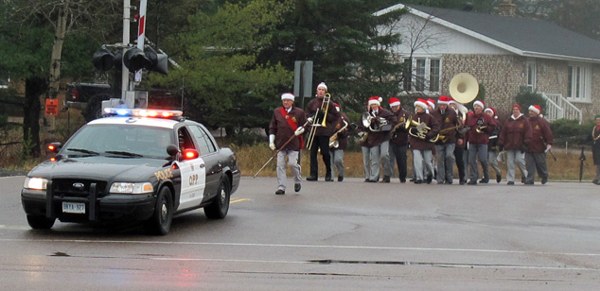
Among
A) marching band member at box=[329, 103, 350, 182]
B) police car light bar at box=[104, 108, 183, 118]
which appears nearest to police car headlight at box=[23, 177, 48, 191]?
police car light bar at box=[104, 108, 183, 118]

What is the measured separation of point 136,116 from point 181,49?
23031 millimetres

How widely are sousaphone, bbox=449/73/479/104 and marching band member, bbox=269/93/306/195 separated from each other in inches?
461

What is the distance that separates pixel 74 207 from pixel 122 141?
1.58 m

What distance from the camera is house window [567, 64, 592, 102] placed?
175ft

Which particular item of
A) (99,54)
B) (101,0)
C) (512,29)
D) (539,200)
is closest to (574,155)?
(512,29)

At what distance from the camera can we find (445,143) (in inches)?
969

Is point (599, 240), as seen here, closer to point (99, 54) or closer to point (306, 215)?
point (306, 215)

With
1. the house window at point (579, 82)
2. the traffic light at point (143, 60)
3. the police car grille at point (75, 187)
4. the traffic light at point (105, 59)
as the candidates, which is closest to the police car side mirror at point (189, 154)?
the police car grille at point (75, 187)

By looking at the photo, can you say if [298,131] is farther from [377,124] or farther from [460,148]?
[460,148]

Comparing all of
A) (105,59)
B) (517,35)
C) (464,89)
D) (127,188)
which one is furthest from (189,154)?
(517,35)

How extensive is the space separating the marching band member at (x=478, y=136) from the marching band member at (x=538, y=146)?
1116 millimetres

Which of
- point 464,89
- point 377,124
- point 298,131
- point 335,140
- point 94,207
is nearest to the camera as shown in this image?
point 94,207

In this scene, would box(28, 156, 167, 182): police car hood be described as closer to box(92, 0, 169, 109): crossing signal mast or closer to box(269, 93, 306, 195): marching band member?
box(269, 93, 306, 195): marching band member

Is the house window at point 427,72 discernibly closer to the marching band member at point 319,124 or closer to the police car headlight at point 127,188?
the marching band member at point 319,124
